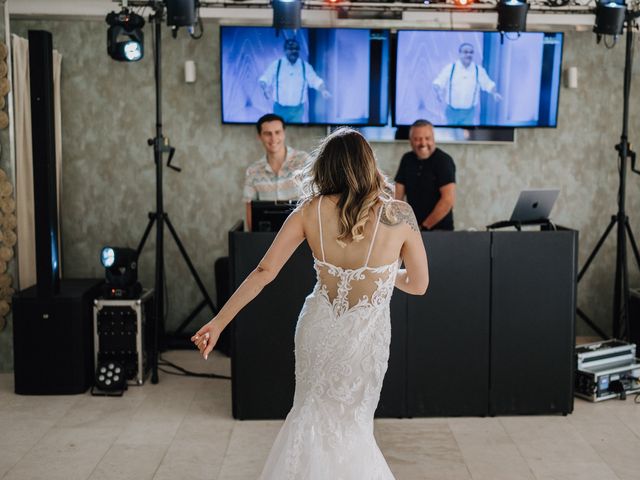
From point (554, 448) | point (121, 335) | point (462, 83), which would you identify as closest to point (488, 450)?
point (554, 448)

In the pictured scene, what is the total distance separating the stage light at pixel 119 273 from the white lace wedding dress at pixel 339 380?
2.56 m

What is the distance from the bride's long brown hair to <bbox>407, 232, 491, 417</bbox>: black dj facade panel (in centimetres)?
179

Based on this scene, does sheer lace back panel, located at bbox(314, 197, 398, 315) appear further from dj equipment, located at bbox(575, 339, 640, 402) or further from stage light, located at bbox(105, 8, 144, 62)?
stage light, located at bbox(105, 8, 144, 62)

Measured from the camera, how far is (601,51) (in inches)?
254

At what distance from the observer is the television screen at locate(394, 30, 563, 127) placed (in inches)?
243

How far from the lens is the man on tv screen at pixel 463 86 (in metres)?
6.22

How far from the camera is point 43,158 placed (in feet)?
16.5

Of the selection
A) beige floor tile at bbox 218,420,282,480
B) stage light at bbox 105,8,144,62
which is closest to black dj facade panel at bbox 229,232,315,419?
beige floor tile at bbox 218,420,282,480

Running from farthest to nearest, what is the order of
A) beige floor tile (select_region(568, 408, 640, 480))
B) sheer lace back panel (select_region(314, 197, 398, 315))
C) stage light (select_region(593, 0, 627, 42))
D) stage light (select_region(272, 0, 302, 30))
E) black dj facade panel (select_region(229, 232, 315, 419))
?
stage light (select_region(593, 0, 627, 42)) < stage light (select_region(272, 0, 302, 30)) < black dj facade panel (select_region(229, 232, 315, 419)) < beige floor tile (select_region(568, 408, 640, 480)) < sheer lace back panel (select_region(314, 197, 398, 315))

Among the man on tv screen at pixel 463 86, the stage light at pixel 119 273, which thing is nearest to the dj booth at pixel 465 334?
the stage light at pixel 119 273

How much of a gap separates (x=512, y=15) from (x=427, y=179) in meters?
1.25

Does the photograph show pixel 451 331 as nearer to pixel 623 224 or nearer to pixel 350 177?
pixel 623 224

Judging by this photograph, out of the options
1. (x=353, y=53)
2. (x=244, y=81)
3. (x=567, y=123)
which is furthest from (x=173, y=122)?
(x=567, y=123)

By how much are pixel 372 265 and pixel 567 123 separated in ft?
13.4
